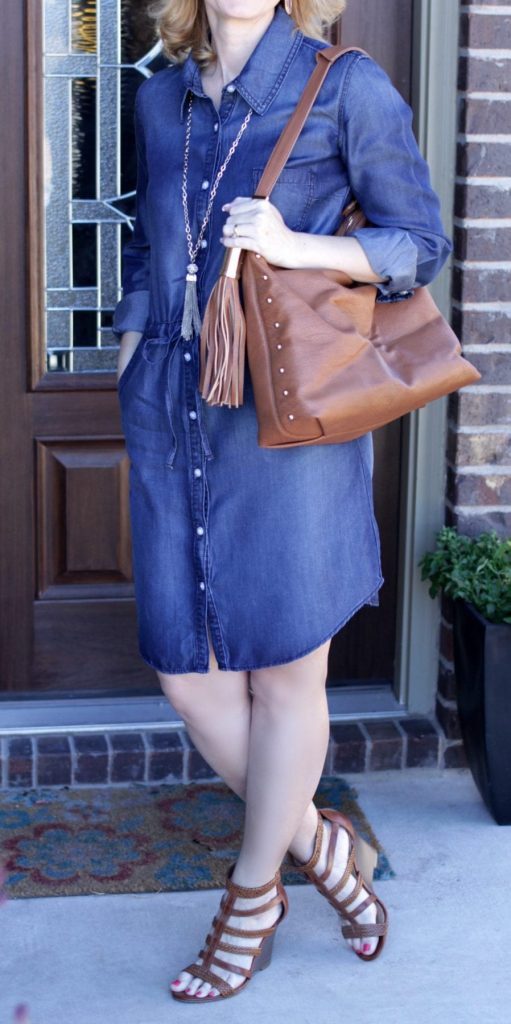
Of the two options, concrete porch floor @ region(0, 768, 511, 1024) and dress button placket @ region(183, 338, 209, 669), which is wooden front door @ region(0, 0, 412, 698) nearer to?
concrete porch floor @ region(0, 768, 511, 1024)

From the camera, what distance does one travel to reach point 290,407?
2.19 metres

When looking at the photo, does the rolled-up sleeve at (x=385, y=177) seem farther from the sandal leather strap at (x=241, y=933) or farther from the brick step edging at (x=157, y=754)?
the brick step edging at (x=157, y=754)

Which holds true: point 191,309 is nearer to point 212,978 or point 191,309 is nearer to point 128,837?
point 212,978

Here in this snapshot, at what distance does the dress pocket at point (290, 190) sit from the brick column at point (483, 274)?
1.02m

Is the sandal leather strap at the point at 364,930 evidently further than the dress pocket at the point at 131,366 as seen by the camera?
Yes

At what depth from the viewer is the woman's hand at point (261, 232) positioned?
219 centimetres

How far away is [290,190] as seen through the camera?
7.59 feet

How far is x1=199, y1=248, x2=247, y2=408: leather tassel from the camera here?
2225 mm

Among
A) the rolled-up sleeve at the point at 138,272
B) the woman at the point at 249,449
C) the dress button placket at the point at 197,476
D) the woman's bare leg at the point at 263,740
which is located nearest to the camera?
the woman at the point at 249,449

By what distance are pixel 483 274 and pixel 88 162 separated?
0.98 m

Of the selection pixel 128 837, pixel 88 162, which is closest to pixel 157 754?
pixel 128 837

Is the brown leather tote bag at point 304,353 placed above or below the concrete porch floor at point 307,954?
above

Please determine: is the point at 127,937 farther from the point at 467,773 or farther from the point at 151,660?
the point at 467,773

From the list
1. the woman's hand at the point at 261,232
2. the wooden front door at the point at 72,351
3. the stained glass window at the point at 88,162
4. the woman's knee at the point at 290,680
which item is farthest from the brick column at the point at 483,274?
the woman's hand at the point at 261,232
